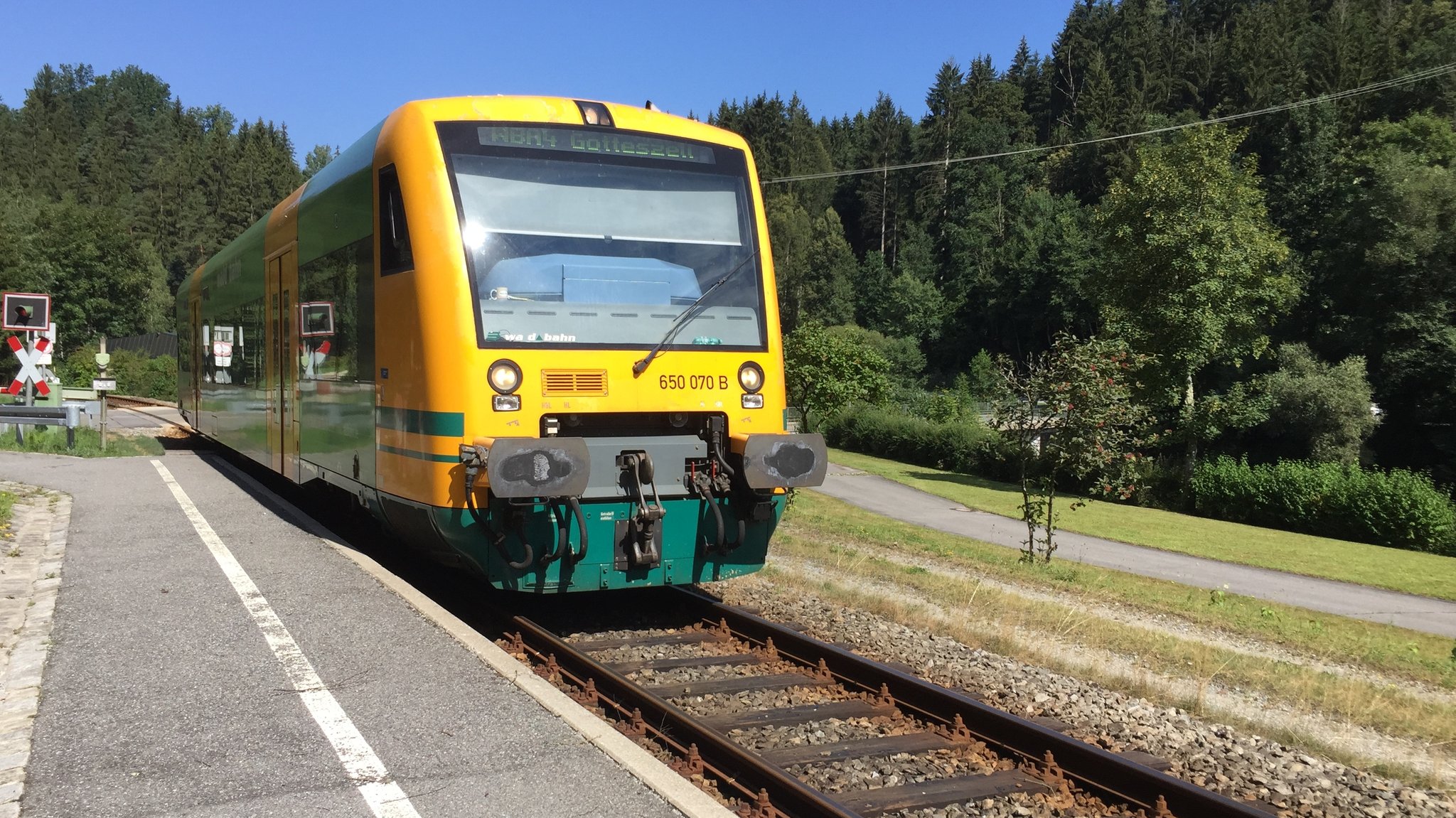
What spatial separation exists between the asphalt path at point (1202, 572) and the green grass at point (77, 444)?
19095 millimetres

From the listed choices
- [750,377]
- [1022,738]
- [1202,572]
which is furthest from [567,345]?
[1202,572]

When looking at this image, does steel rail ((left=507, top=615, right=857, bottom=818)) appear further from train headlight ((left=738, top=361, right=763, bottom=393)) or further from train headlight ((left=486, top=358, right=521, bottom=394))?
train headlight ((left=738, top=361, right=763, bottom=393))

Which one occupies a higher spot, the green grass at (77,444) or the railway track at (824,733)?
the green grass at (77,444)

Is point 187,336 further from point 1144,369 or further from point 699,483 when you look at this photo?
point 1144,369

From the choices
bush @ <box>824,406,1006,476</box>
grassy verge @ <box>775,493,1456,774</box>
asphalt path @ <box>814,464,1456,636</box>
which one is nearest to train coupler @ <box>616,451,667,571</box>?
grassy verge @ <box>775,493,1456,774</box>

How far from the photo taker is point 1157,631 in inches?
416

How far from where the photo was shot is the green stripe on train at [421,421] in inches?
270

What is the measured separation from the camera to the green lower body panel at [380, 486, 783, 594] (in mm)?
6996

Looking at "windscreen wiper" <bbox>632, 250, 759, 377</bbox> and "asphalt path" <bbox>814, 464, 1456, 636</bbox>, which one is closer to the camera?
"windscreen wiper" <bbox>632, 250, 759, 377</bbox>

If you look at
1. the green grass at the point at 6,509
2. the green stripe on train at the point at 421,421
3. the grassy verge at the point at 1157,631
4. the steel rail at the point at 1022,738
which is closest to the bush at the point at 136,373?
the green grass at the point at 6,509

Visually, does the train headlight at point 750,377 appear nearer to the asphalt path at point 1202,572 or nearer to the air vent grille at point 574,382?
the air vent grille at point 574,382

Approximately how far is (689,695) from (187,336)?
17.0 meters

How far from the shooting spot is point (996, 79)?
383 ft

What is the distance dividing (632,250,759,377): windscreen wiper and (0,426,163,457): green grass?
1610 cm
